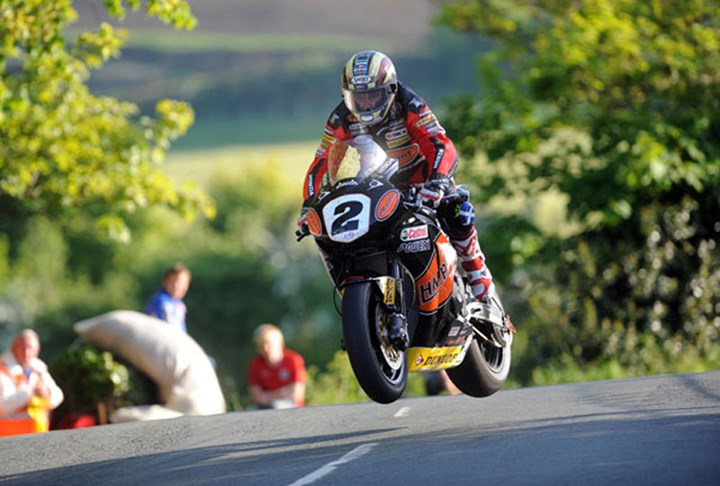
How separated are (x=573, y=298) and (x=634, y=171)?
2557 mm

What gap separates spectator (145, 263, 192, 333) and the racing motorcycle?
530 cm

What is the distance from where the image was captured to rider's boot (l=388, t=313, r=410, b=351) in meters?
7.59

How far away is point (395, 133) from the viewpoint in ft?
27.1

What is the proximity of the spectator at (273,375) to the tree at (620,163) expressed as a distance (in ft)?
21.7

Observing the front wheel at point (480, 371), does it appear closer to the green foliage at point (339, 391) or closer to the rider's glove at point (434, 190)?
the rider's glove at point (434, 190)

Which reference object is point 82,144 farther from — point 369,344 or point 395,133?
point 369,344

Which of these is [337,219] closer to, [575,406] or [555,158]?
[575,406]

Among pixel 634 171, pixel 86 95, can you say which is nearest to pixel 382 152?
pixel 634 171

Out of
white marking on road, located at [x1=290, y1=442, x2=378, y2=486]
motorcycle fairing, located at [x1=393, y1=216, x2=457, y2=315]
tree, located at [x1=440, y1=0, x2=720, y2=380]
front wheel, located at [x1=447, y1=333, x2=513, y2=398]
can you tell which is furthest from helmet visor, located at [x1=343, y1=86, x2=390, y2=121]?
tree, located at [x1=440, y1=0, x2=720, y2=380]

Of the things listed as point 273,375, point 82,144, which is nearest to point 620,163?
point 273,375

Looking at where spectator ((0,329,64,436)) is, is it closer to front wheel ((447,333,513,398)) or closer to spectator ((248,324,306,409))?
spectator ((248,324,306,409))

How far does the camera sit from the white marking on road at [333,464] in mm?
6449

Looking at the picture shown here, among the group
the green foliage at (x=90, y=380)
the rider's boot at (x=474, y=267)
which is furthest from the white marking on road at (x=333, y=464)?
the green foliage at (x=90, y=380)

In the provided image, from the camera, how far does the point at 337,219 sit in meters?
7.56
